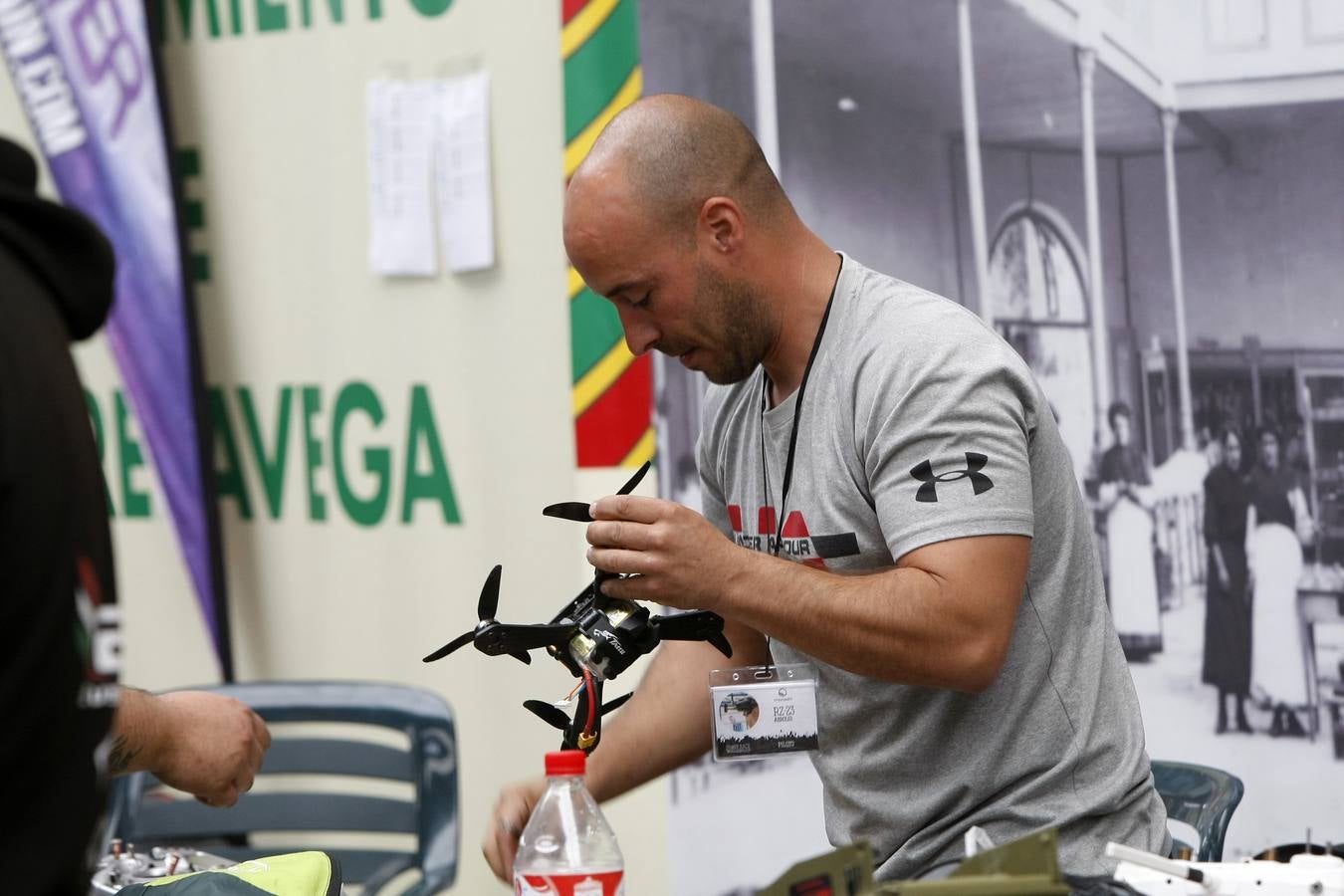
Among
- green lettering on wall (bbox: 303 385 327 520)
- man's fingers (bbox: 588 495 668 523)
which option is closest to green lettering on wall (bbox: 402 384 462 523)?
green lettering on wall (bbox: 303 385 327 520)

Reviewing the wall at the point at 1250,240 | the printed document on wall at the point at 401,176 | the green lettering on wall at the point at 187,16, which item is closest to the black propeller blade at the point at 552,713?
the wall at the point at 1250,240

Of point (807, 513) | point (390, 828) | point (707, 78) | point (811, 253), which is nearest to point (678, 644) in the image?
point (807, 513)

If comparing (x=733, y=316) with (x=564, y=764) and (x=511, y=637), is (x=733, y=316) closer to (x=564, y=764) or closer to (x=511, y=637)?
(x=511, y=637)

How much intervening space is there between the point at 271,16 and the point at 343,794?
1784 millimetres

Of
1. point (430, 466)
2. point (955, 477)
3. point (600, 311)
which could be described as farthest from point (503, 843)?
point (430, 466)

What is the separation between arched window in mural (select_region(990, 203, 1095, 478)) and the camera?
8.32 ft

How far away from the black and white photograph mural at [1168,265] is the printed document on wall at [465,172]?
0.70m

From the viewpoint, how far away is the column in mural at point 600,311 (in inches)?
114

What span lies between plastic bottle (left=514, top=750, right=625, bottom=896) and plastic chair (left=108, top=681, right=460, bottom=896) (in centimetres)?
95

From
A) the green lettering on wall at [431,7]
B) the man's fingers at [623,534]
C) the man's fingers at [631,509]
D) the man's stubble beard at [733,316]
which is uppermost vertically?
the green lettering on wall at [431,7]

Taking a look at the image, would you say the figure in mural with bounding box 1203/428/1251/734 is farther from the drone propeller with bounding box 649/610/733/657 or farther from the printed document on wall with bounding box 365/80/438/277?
the printed document on wall with bounding box 365/80/438/277

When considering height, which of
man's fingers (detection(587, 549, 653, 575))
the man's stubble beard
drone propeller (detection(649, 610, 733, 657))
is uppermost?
the man's stubble beard

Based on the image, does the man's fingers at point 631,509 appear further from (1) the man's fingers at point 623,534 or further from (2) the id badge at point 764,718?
(2) the id badge at point 764,718

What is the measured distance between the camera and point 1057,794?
63.2 inches
